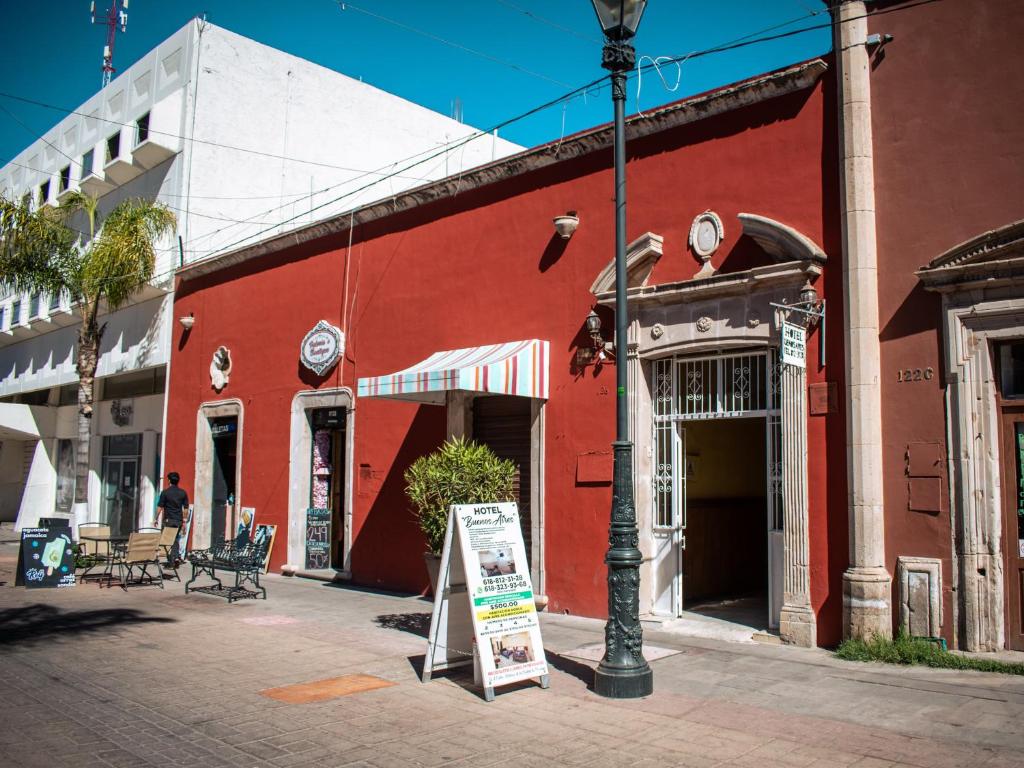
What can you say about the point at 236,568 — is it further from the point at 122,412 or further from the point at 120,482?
the point at 122,412

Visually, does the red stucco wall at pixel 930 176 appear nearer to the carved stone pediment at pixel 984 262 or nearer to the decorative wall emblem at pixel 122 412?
the carved stone pediment at pixel 984 262

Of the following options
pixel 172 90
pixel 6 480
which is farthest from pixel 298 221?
pixel 6 480

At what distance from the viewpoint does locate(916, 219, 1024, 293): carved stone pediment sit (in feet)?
24.4

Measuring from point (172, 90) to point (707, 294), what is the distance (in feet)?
51.6

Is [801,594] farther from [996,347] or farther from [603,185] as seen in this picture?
[603,185]

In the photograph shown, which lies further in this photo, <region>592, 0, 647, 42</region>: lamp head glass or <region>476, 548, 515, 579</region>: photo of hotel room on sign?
<region>476, 548, 515, 579</region>: photo of hotel room on sign

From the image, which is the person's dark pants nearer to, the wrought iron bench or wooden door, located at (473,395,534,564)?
the wrought iron bench

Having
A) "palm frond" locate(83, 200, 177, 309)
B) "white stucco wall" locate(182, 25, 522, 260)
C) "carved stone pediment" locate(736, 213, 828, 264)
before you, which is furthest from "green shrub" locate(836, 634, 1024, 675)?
"palm frond" locate(83, 200, 177, 309)

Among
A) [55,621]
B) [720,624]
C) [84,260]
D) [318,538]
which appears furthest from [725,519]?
[84,260]

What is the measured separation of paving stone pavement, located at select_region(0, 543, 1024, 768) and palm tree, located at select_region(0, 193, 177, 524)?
32.5 feet

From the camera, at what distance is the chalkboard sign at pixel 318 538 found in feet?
48.1

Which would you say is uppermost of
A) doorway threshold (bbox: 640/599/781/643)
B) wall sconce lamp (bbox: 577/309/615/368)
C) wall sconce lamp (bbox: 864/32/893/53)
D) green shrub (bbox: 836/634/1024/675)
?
wall sconce lamp (bbox: 864/32/893/53)

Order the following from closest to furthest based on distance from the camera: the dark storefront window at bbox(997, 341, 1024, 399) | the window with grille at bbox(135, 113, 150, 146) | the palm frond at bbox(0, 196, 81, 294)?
the dark storefront window at bbox(997, 341, 1024, 399), the palm frond at bbox(0, 196, 81, 294), the window with grille at bbox(135, 113, 150, 146)

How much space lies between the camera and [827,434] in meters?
8.46
